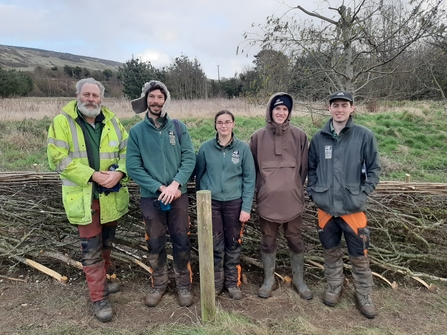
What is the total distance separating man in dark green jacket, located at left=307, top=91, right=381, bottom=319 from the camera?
269 centimetres

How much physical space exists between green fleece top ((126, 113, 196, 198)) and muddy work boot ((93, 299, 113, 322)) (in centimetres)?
101

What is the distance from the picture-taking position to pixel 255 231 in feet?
11.4

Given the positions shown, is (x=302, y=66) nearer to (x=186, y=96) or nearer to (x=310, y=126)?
(x=310, y=126)

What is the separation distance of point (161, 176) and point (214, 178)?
0.47m

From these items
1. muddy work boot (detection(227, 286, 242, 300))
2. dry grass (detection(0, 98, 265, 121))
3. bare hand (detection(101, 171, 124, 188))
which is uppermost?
dry grass (detection(0, 98, 265, 121))

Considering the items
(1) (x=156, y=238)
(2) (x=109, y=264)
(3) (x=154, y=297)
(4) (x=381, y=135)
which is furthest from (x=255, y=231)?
(4) (x=381, y=135)

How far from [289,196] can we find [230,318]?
1.14 metres

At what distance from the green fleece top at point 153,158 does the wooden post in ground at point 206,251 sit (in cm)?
43

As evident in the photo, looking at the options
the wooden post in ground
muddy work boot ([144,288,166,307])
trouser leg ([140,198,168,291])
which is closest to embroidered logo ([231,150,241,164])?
the wooden post in ground

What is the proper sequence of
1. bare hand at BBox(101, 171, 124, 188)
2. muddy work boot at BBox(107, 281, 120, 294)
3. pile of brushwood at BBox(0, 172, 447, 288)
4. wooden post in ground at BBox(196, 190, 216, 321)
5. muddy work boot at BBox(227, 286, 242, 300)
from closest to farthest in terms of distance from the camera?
1. wooden post in ground at BBox(196, 190, 216, 321)
2. bare hand at BBox(101, 171, 124, 188)
3. muddy work boot at BBox(227, 286, 242, 300)
4. muddy work boot at BBox(107, 281, 120, 294)
5. pile of brushwood at BBox(0, 172, 447, 288)

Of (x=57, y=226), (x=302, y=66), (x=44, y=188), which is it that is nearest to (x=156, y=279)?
(x=57, y=226)

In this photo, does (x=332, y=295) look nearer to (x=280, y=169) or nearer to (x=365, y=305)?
(x=365, y=305)

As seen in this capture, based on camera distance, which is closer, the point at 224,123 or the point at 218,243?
the point at 224,123

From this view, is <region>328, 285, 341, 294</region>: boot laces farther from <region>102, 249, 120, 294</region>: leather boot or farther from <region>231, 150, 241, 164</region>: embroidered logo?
<region>102, 249, 120, 294</region>: leather boot
